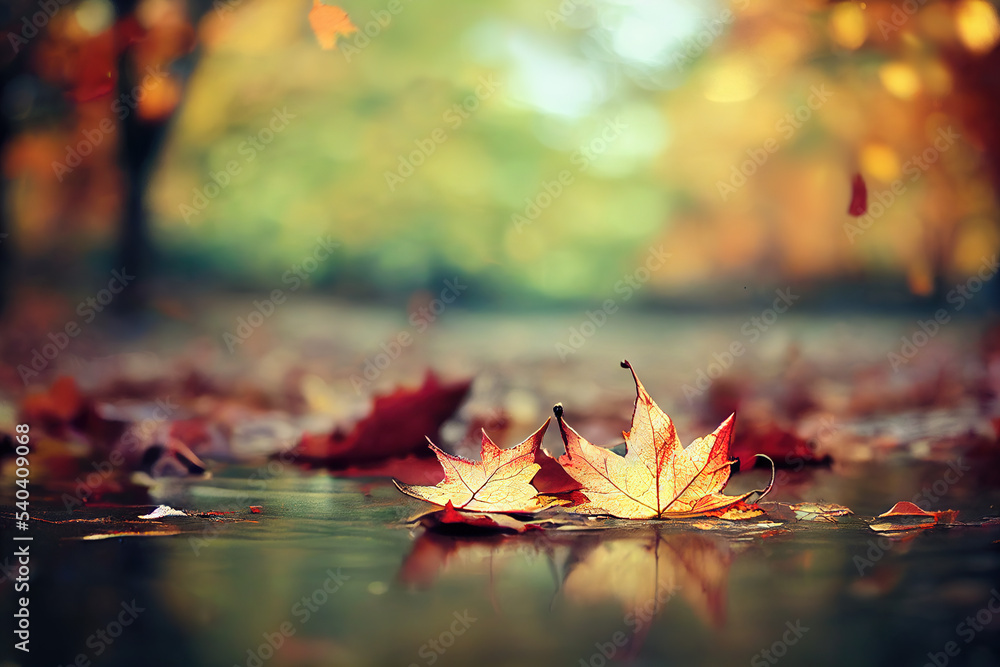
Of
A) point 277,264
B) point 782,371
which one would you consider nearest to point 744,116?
point 782,371

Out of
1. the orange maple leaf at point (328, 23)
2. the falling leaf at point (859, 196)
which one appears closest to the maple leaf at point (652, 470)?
the falling leaf at point (859, 196)

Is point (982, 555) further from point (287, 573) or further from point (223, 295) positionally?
point (223, 295)

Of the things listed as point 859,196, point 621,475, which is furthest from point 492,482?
point 859,196

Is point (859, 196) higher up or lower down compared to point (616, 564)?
higher up

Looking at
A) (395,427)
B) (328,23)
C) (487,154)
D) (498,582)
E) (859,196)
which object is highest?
(328,23)

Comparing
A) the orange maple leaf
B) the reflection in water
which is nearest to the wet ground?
the reflection in water

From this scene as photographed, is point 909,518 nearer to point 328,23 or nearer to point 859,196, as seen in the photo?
point 859,196

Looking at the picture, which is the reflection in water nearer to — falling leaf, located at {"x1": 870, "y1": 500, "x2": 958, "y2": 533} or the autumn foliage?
the autumn foliage
